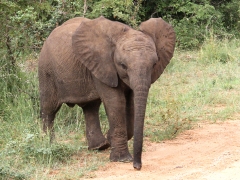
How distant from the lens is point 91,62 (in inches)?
250

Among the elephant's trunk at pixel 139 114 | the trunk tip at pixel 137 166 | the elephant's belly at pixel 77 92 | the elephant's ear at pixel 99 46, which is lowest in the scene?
the trunk tip at pixel 137 166

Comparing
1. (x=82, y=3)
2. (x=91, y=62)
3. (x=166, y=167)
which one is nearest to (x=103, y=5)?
(x=82, y=3)

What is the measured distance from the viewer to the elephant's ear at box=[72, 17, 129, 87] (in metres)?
6.18

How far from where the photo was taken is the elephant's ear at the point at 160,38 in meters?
6.25

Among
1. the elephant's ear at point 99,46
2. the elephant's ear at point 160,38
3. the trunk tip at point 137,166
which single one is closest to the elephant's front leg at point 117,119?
the elephant's ear at point 99,46

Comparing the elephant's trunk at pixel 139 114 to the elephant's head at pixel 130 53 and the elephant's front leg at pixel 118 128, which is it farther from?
the elephant's front leg at pixel 118 128

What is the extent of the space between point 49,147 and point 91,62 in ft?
3.40

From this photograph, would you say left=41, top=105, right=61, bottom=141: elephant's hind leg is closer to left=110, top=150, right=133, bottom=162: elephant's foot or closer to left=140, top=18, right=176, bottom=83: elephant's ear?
left=110, top=150, right=133, bottom=162: elephant's foot

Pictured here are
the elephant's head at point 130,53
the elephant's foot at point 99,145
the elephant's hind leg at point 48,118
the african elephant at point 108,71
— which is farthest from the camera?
the elephant's hind leg at point 48,118

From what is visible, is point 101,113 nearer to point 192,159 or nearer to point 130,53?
point 192,159

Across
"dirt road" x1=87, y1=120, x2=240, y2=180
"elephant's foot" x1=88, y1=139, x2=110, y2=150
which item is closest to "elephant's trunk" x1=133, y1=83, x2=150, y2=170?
"dirt road" x1=87, y1=120, x2=240, y2=180

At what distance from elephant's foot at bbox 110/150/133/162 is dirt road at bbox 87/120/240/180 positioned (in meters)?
0.12

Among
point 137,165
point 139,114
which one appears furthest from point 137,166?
point 139,114

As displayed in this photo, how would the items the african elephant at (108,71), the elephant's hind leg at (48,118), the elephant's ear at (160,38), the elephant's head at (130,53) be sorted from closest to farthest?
1. the elephant's head at (130,53)
2. the african elephant at (108,71)
3. the elephant's ear at (160,38)
4. the elephant's hind leg at (48,118)
